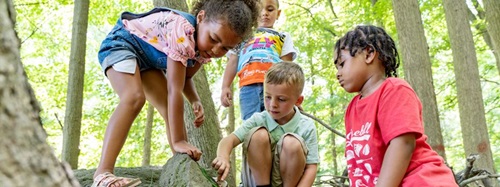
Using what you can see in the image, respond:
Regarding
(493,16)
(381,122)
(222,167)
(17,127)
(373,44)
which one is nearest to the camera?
(17,127)

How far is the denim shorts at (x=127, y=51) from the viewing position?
2.63 meters

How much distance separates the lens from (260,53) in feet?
11.6

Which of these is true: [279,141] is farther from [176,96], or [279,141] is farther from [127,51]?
[127,51]

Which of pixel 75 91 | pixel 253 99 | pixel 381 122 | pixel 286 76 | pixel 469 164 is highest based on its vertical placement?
pixel 75 91

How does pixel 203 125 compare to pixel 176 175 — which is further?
pixel 203 125

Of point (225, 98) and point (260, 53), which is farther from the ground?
Result: point (260, 53)

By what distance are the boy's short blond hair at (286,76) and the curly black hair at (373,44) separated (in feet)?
1.72

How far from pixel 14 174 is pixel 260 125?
2293mm

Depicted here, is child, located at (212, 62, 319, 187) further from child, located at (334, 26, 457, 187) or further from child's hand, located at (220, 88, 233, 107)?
child's hand, located at (220, 88, 233, 107)

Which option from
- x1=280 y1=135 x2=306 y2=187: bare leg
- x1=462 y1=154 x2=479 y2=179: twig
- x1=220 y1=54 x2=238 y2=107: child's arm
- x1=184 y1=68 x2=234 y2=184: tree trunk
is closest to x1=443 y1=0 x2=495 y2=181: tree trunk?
x1=462 y1=154 x2=479 y2=179: twig

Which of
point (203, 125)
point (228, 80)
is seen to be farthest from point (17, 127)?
point (203, 125)

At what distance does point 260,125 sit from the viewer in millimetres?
2848

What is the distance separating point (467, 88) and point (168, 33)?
463 cm

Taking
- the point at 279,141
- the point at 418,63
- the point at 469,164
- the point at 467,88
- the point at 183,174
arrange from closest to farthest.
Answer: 1. the point at 183,174
2. the point at 279,141
3. the point at 469,164
4. the point at 418,63
5. the point at 467,88
